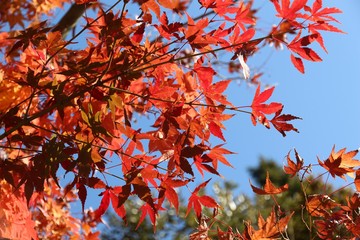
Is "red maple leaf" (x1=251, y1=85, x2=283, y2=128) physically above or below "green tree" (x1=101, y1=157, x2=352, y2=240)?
below

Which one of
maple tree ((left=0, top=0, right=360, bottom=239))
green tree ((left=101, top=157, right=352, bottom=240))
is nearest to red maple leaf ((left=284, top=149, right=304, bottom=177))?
maple tree ((left=0, top=0, right=360, bottom=239))

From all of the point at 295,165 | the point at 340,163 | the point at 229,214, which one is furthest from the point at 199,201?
the point at 229,214

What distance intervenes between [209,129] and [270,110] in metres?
0.19

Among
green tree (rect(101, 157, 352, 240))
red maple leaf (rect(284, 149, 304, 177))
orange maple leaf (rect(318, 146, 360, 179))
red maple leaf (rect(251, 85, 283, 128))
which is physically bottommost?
orange maple leaf (rect(318, 146, 360, 179))

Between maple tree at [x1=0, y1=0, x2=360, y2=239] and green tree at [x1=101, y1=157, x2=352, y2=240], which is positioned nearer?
maple tree at [x1=0, y1=0, x2=360, y2=239]

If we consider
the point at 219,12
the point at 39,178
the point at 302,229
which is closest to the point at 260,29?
the point at 219,12

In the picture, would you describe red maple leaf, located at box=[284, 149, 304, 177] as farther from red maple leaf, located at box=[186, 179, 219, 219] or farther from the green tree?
the green tree

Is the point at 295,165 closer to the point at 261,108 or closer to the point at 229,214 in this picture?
the point at 261,108

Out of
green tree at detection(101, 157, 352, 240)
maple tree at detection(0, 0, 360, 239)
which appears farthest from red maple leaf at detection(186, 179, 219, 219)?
green tree at detection(101, 157, 352, 240)

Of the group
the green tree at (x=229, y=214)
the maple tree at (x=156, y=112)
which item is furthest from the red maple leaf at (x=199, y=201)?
the green tree at (x=229, y=214)

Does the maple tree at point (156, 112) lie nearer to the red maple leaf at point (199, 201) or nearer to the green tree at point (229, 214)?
the red maple leaf at point (199, 201)

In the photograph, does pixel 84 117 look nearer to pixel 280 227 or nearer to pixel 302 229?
pixel 280 227

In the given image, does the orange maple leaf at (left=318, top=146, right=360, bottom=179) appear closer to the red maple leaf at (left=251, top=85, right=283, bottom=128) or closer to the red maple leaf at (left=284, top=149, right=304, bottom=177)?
the red maple leaf at (left=284, top=149, right=304, bottom=177)

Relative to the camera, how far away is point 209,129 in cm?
134
